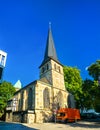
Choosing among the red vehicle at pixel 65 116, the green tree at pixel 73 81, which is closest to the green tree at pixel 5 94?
the red vehicle at pixel 65 116

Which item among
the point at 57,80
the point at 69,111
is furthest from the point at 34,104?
the point at 57,80

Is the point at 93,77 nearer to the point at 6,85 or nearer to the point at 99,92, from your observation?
the point at 99,92

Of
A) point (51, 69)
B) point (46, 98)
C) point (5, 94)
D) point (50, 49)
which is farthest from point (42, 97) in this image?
point (50, 49)

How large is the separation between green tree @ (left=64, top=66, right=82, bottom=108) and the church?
11.1 ft

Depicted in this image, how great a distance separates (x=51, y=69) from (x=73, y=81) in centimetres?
874

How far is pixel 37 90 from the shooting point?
34.5 m

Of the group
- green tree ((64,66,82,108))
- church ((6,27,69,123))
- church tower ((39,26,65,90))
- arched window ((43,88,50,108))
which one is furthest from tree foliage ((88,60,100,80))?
green tree ((64,66,82,108))

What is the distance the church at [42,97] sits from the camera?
107 feet

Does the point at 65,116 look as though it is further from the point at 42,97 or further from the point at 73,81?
the point at 73,81

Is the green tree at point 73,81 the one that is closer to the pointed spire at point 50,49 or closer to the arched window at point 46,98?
the pointed spire at point 50,49

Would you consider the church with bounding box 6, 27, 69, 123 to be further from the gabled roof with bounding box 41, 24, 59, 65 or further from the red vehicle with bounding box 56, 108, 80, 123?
the red vehicle with bounding box 56, 108, 80, 123

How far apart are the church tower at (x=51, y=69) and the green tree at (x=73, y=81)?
3535 millimetres

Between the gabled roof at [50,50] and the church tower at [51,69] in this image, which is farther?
the gabled roof at [50,50]

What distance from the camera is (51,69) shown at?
4109cm
